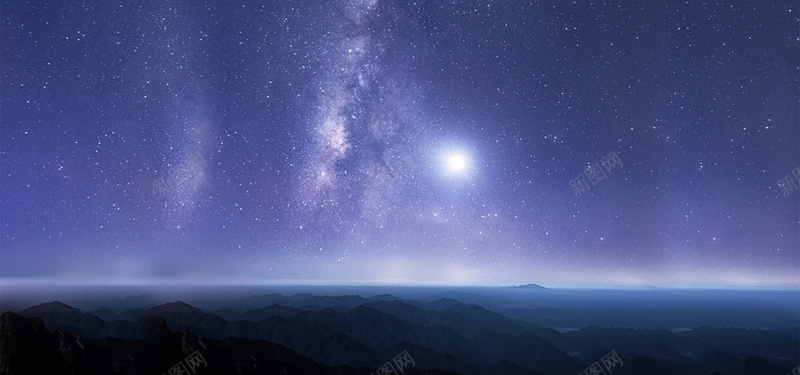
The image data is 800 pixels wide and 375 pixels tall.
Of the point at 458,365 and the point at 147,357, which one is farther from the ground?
the point at 147,357

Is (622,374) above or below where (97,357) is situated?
below

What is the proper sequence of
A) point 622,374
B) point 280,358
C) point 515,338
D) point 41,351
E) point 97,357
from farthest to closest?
point 515,338, point 622,374, point 280,358, point 97,357, point 41,351

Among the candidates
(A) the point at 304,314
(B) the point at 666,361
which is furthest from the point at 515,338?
(A) the point at 304,314

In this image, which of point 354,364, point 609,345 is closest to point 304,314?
point 354,364

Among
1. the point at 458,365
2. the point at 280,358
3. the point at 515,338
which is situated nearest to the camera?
the point at 280,358

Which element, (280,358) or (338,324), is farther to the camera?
(338,324)

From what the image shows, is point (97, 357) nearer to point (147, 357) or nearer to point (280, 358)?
point (147, 357)

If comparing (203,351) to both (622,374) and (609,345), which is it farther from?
(609,345)

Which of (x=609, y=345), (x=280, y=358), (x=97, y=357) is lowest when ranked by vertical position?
(x=609, y=345)

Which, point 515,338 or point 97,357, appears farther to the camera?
point 515,338
